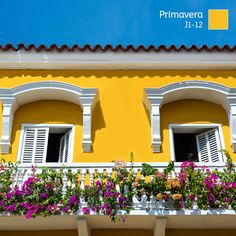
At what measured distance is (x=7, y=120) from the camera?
39.7 feet

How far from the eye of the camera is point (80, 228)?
949cm

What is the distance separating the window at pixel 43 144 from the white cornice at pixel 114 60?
6.26ft

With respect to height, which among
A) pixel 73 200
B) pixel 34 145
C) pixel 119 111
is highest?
pixel 119 111

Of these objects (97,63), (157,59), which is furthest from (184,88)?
(97,63)

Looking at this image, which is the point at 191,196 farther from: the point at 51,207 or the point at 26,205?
the point at 26,205

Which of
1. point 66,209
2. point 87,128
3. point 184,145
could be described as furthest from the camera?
point 184,145

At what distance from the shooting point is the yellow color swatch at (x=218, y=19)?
12781 millimetres

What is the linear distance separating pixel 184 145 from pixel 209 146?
1.05 metres

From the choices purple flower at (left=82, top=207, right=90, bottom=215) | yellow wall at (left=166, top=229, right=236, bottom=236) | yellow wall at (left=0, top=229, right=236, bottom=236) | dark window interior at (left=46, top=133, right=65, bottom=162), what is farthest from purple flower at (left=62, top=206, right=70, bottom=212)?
dark window interior at (left=46, top=133, right=65, bottom=162)

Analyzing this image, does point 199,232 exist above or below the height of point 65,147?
below

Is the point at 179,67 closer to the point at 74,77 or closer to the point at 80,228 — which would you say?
the point at 74,77

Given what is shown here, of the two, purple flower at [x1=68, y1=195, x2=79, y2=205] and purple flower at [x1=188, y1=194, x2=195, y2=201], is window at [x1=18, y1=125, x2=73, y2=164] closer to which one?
purple flower at [x1=68, y1=195, x2=79, y2=205]

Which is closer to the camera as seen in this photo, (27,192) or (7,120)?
(27,192)

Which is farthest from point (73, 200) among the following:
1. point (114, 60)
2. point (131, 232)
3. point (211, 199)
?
point (114, 60)
